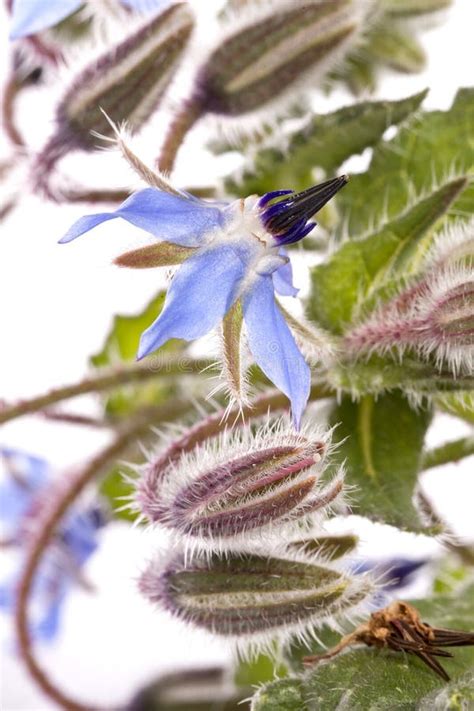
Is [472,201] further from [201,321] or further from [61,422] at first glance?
[61,422]

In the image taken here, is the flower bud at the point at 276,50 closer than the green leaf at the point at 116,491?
Yes

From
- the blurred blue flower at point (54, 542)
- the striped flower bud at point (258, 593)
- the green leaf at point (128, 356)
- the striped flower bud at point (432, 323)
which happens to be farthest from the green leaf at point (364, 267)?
the blurred blue flower at point (54, 542)

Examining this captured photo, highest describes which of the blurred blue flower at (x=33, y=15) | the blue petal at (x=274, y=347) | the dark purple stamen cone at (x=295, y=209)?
the blurred blue flower at (x=33, y=15)

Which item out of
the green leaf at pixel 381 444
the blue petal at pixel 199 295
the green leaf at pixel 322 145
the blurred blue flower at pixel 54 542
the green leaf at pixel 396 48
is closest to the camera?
the blue petal at pixel 199 295

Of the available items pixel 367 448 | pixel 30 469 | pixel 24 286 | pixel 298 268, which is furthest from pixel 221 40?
pixel 24 286

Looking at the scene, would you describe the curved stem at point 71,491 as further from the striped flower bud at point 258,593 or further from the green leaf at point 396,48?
the green leaf at point 396,48

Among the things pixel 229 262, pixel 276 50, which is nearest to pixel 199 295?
pixel 229 262
